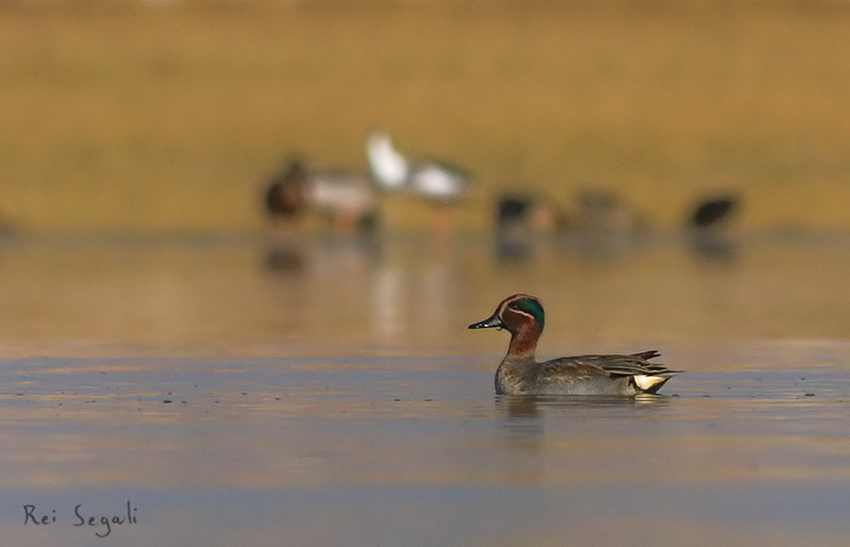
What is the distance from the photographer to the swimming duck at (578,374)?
12.1 metres

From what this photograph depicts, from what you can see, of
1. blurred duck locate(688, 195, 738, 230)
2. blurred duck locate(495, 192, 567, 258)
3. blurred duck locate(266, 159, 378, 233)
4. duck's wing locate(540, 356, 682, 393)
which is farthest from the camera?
blurred duck locate(495, 192, 567, 258)

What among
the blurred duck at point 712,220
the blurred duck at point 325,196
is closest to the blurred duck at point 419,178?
the blurred duck at point 325,196

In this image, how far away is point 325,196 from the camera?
38.0 metres

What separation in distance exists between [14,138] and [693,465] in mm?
34353

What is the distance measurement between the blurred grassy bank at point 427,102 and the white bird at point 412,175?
2235 mm

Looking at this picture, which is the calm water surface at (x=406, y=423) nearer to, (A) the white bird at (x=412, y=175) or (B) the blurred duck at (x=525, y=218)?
(A) the white bird at (x=412, y=175)

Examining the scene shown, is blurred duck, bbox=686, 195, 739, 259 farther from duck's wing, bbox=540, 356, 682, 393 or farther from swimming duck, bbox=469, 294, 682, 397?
duck's wing, bbox=540, 356, 682, 393

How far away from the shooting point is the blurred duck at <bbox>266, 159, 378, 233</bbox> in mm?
36938

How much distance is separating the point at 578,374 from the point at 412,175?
25499 millimetres

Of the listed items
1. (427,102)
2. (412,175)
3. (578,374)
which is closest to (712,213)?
(412,175)

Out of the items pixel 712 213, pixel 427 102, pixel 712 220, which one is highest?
pixel 427 102
